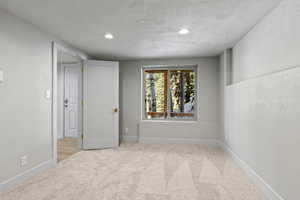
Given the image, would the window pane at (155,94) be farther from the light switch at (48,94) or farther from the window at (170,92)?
the light switch at (48,94)

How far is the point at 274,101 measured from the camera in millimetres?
1890

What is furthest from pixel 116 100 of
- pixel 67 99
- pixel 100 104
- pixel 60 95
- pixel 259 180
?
pixel 259 180

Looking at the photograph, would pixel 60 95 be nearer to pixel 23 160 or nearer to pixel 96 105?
pixel 96 105

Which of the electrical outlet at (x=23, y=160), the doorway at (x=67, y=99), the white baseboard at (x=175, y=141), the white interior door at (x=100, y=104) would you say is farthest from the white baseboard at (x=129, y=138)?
the electrical outlet at (x=23, y=160)

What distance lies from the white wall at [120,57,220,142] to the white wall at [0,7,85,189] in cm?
215

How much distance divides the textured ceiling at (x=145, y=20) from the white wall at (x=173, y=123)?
Answer: 0.98 meters

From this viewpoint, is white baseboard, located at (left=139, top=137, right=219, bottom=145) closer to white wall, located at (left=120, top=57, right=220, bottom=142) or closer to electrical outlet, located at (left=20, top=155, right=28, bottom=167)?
white wall, located at (left=120, top=57, right=220, bottom=142)

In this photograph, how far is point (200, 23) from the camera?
241cm

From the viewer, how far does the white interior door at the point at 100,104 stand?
3.96 meters

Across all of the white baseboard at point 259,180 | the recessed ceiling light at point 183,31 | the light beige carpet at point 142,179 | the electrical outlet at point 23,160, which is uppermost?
the recessed ceiling light at point 183,31

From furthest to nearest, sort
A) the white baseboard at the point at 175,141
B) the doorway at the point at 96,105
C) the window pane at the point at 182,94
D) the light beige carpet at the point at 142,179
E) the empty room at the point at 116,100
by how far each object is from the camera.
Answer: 1. the window pane at the point at 182,94
2. the white baseboard at the point at 175,141
3. the doorway at the point at 96,105
4. the light beige carpet at the point at 142,179
5. the empty room at the point at 116,100

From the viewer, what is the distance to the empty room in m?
1.89

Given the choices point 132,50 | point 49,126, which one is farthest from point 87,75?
point 49,126

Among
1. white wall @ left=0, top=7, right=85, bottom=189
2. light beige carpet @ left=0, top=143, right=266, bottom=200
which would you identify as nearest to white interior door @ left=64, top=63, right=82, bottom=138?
light beige carpet @ left=0, top=143, right=266, bottom=200
